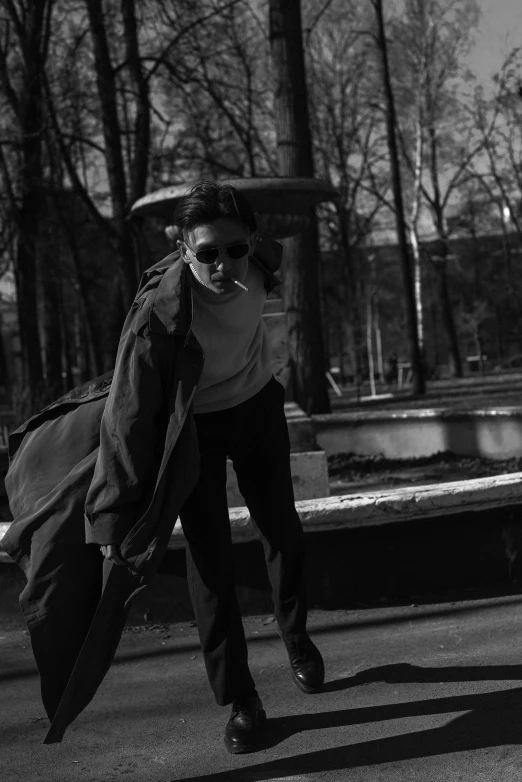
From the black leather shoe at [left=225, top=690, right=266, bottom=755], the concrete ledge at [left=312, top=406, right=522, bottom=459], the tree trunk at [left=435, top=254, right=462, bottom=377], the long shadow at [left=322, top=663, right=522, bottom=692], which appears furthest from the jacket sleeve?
the tree trunk at [left=435, top=254, right=462, bottom=377]

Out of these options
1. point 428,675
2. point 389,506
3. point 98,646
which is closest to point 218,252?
point 98,646

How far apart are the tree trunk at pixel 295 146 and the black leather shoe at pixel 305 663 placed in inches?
315

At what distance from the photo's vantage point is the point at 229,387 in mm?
3258

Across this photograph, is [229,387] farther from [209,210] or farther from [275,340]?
[275,340]

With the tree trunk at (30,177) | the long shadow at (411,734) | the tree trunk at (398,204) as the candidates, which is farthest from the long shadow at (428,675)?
the tree trunk at (398,204)

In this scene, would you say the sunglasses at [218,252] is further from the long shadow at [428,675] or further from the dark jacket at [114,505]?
the long shadow at [428,675]

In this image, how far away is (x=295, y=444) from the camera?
21.1 feet

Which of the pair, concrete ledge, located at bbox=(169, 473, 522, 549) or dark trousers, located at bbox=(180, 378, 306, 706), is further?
concrete ledge, located at bbox=(169, 473, 522, 549)

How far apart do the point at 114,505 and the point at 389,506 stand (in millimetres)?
2101

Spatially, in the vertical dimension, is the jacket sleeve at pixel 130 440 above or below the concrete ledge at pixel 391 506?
above

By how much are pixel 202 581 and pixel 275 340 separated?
3403mm

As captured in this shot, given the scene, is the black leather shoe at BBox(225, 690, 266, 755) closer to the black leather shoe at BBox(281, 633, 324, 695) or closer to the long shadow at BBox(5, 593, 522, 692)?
the black leather shoe at BBox(281, 633, 324, 695)

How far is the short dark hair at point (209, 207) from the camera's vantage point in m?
3.06

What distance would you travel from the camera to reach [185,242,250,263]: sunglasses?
304 cm
